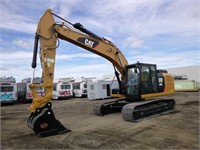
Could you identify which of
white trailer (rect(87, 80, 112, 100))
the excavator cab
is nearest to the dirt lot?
the excavator cab

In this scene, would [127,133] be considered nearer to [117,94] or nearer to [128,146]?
[128,146]

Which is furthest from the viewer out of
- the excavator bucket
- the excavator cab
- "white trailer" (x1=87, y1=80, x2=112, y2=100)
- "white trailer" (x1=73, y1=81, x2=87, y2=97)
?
"white trailer" (x1=73, y1=81, x2=87, y2=97)

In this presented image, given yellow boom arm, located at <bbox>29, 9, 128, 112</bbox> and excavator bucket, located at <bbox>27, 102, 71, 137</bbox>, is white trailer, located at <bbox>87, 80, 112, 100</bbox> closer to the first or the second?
yellow boom arm, located at <bbox>29, 9, 128, 112</bbox>

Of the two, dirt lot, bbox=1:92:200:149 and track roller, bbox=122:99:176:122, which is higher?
track roller, bbox=122:99:176:122

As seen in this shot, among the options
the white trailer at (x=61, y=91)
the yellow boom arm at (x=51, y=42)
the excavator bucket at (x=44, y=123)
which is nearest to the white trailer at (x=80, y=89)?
the white trailer at (x=61, y=91)

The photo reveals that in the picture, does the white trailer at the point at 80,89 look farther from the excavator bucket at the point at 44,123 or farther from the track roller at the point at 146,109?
the excavator bucket at the point at 44,123

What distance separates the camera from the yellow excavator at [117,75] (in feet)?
24.8

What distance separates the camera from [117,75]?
38.1ft

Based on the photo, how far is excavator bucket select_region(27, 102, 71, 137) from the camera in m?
7.28

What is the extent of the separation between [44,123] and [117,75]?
17.1ft

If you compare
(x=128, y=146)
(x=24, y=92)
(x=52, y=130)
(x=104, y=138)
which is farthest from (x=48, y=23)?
(x=24, y=92)

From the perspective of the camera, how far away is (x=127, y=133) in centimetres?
757

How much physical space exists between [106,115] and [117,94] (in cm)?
128

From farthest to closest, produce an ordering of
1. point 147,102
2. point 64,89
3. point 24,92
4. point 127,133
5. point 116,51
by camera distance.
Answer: point 64,89
point 24,92
point 116,51
point 147,102
point 127,133
